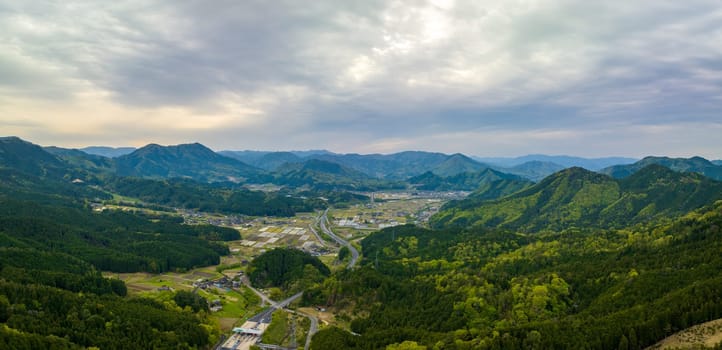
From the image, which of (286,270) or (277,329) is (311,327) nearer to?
(277,329)

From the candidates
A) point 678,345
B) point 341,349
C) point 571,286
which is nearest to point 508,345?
point 678,345

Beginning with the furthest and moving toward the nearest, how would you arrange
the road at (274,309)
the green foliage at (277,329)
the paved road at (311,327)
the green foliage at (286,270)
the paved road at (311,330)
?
the green foliage at (286,270) < the road at (274,309) < the green foliage at (277,329) < the paved road at (311,327) < the paved road at (311,330)

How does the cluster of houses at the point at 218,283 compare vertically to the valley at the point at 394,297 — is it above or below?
below

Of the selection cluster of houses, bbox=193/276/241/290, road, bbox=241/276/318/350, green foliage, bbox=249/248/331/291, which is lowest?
road, bbox=241/276/318/350

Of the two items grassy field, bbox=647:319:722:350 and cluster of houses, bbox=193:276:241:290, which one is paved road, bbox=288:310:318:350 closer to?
cluster of houses, bbox=193:276:241:290

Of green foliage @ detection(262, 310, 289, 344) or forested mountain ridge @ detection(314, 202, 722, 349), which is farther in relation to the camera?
green foliage @ detection(262, 310, 289, 344)

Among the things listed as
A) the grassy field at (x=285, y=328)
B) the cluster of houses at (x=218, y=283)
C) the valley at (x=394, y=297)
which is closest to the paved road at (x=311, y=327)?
the valley at (x=394, y=297)

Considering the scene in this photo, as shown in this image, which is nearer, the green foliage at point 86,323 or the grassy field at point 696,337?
the grassy field at point 696,337

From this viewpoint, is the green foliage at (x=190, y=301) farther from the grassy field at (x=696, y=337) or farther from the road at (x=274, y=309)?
the grassy field at (x=696, y=337)

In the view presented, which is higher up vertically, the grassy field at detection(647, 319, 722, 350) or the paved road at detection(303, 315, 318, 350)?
the grassy field at detection(647, 319, 722, 350)

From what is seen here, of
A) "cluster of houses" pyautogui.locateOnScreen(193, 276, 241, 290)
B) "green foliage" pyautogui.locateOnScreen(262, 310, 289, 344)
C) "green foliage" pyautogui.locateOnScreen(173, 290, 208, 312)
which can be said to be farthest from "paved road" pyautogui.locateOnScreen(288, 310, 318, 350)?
"cluster of houses" pyautogui.locateOnScreen(193, 276, 241, 290)

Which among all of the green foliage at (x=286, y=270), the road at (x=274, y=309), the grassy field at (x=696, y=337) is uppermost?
the grassy field at (x=696, y=337)

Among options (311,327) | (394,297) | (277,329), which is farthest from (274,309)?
(394,297)
